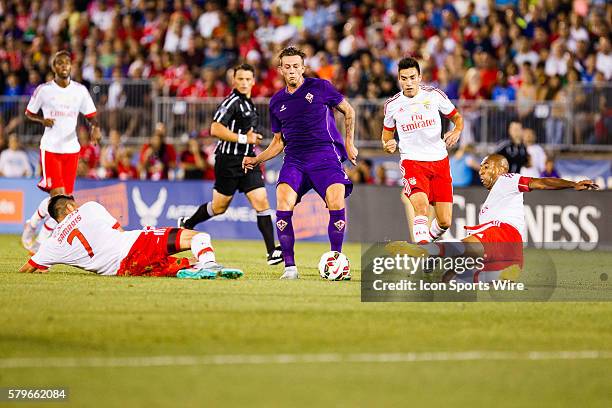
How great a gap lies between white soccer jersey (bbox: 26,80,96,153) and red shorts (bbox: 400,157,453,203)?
480 centimetres

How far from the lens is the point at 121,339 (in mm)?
8391

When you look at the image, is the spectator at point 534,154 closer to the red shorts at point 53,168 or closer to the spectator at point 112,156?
the spectator at point 112,156

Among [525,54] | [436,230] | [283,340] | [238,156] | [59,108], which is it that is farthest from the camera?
[525,54]

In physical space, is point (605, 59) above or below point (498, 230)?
above

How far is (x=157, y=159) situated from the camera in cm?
2469

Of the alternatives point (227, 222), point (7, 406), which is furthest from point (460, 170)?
point (7, 406)

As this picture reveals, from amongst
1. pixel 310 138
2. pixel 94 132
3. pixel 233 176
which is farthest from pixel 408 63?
pixel 94 132

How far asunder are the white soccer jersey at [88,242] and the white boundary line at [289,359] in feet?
16.0

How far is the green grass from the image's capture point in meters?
6.70

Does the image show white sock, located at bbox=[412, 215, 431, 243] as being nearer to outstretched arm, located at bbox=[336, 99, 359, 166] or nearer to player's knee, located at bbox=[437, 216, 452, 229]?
player's knee, located at bbox=[437, 216, 452, 229]

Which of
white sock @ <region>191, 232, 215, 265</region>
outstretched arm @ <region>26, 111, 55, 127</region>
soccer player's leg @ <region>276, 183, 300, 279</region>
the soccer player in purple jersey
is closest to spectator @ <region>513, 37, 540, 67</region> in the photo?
outstretched arm @ <region>26, 111, 55, 127</region>

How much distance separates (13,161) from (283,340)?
18.5 meters

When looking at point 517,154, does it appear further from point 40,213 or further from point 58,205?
point 58,205
